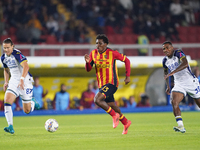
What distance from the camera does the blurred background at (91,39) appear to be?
15.9m

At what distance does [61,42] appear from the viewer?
19109 millimetres

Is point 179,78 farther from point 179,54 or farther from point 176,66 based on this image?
point 179,54

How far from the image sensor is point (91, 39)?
1983 cm

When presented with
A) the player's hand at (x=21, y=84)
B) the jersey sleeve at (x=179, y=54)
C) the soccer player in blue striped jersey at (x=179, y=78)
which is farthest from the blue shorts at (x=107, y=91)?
the player's hand at (x=21, y=84)

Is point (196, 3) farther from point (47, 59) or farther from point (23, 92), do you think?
point (23, 92)

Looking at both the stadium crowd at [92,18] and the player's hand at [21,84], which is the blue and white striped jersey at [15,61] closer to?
the player's hand at [21,84]

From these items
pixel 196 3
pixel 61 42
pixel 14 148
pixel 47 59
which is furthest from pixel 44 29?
pixel 14 148

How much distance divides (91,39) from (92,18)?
83.0 inches

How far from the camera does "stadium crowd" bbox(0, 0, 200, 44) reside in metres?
19.5

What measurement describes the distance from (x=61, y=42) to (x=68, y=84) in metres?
2.95

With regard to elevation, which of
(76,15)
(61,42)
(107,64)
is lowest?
(107,64)

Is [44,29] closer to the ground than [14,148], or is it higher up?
higher up

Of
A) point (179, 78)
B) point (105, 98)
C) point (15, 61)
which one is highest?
point (15, 61)

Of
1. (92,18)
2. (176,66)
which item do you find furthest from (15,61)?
(92,18)
